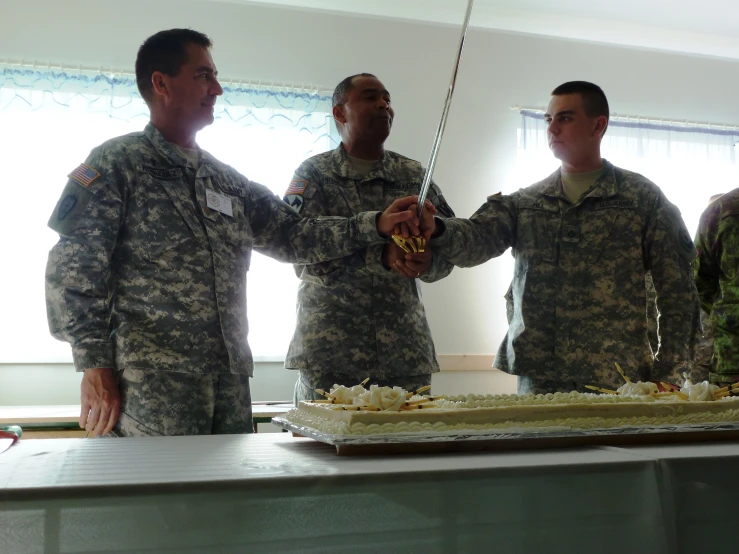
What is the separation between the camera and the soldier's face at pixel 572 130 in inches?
90.3

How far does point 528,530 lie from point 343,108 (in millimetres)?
1769

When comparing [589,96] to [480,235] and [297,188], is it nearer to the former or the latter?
[480,235]

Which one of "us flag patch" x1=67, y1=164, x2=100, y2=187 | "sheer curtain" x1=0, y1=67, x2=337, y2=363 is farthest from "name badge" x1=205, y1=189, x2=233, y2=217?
"sheer curtain" x1=0, y1=67, x2=337, y2=363

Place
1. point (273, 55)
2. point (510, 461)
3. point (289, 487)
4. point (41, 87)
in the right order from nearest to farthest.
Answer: point (289, 487), point (510, 461), point (41, 87), point (273, 55)

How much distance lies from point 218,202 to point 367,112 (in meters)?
0.71

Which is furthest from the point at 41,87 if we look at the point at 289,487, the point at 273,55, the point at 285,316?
the point at 289,487

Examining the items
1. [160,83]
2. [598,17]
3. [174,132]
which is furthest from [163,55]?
[598,17]

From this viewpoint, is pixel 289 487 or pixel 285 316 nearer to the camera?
pixel 289 487

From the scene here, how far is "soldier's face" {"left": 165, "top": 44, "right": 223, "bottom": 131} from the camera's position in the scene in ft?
6.09

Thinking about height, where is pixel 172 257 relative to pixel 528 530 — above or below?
above

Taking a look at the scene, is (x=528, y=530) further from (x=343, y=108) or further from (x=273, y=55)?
(x=273, y=55)

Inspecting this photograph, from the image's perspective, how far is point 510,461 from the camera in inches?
34.5

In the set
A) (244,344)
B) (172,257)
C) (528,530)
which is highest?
(172,257)

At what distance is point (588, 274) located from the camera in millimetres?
2115
